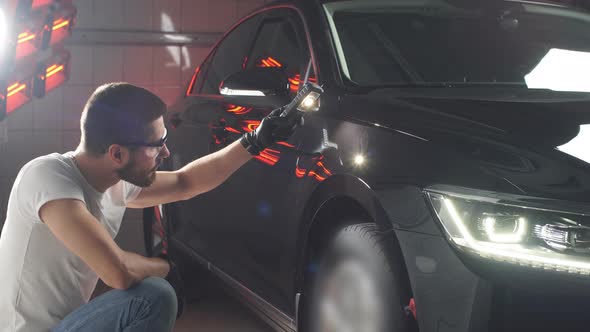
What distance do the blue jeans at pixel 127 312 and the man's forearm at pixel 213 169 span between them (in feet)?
1.93

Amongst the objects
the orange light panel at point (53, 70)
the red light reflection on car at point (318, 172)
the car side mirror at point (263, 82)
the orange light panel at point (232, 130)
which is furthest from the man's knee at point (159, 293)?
the orange light panel at point (53, 70)

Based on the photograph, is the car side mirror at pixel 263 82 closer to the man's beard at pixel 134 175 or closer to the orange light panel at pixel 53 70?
the man's beard at pixel 134 175

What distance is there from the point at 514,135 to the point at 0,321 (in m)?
1.45

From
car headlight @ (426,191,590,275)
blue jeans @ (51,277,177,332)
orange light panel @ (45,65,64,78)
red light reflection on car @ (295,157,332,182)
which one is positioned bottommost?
orange light panel @ (45,65,64,78)

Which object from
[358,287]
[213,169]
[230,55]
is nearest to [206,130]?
[230,55]

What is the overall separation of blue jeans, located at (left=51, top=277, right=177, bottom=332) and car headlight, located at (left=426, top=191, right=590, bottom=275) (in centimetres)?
89

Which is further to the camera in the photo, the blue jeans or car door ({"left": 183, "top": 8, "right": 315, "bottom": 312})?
car door ({"left": 183, "top": 8, "right": 315, "bottom": 312})

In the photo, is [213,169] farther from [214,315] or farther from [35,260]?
[214,315]

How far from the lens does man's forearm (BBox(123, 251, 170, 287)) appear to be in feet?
7.28

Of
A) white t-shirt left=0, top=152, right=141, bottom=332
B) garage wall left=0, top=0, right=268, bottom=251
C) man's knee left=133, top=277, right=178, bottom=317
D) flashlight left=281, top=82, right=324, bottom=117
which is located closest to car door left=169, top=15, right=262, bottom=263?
flashlight left=281, top=82, right=324, bottom=117

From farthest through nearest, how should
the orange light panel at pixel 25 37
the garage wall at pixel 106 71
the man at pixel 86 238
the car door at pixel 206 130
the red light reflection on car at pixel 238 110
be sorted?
the garage wall at pixel 106 71, the orange light panel at pixel 25 37, the car door at pixel 206 130, the red light reflection on car at pixel 238 110, the man at pixel 86 238

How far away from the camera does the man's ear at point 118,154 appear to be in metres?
2.30

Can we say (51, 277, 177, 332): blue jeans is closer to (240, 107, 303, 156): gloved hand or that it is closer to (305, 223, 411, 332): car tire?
(305, 223, 411, 332): car tire

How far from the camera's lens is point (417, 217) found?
186 centimetres
